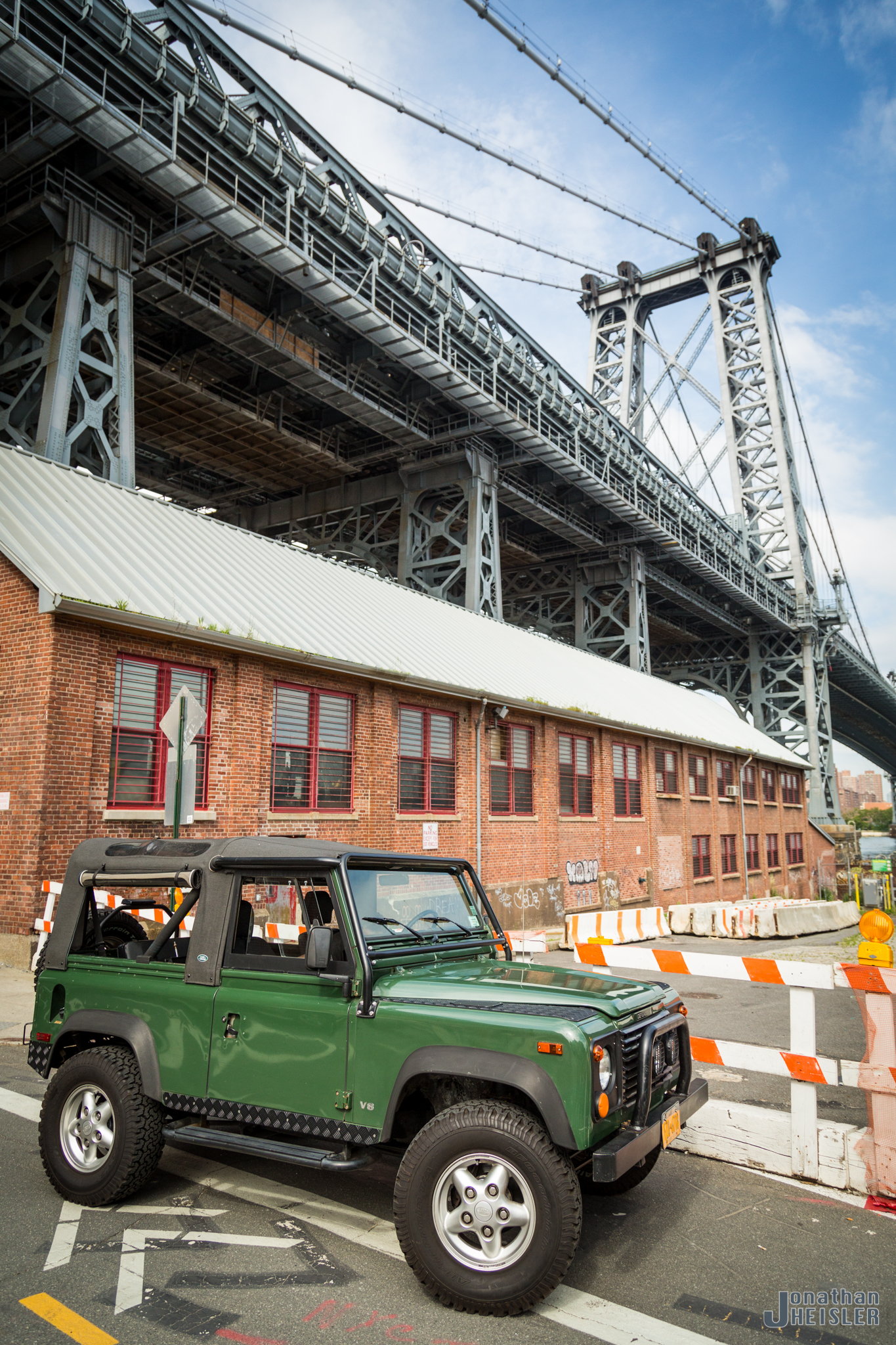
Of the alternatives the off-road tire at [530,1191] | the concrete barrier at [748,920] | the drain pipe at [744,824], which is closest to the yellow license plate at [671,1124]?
the off-road tire at [530,1191]

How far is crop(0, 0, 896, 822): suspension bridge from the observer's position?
66.4 ft

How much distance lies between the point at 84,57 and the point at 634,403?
206 feet

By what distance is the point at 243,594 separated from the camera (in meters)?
15.8

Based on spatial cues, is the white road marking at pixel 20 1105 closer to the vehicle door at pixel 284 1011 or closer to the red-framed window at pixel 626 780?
the vehicle door at pixel 284 1011

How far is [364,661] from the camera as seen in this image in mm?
16250

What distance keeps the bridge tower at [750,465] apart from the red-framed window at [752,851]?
74.1ft

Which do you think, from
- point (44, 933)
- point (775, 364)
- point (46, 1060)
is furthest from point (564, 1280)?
point (775, 364)

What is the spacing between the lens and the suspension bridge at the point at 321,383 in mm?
20234

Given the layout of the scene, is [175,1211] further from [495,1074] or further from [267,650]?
[267,650]

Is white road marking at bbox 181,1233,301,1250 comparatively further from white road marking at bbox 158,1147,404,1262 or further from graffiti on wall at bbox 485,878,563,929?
graffiti on wall at bbox 485,878,563,929

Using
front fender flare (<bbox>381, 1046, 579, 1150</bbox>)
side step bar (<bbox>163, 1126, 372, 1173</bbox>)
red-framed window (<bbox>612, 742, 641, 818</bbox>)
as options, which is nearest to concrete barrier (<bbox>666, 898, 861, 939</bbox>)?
red-framed window (<bbox>612, 742, 641, 818</bbox>)

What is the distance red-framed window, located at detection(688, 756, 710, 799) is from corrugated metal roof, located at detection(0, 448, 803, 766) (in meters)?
3.59

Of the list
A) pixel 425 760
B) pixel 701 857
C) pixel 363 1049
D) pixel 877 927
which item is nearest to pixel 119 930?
pixel 363 1049

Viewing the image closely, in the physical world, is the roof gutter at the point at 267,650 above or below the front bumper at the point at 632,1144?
above
